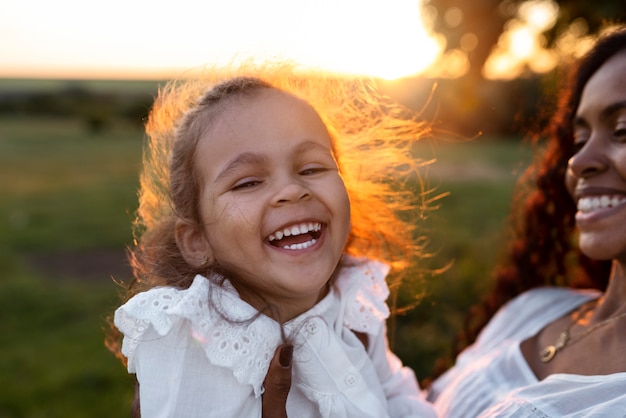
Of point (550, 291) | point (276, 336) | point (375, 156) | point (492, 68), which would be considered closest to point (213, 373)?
point (276, 336)

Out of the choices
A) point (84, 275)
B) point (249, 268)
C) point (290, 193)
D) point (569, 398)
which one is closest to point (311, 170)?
point (290, 193)

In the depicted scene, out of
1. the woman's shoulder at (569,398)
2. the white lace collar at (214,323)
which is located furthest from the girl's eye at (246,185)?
the woman's shoulder at (569,398)

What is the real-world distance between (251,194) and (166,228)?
0.48 meters

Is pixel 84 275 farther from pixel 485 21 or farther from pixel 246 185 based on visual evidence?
pixel 246 185

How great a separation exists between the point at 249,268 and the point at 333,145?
623 mm

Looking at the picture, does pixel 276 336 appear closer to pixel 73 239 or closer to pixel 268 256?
pixel 268 256

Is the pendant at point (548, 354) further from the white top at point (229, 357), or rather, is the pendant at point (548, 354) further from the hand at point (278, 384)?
the hand at point (278, 384)

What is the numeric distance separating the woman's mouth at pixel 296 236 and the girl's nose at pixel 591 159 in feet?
3.38

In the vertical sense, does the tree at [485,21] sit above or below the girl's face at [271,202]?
above

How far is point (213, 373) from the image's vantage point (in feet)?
5.95

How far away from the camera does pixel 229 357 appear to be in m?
1.78

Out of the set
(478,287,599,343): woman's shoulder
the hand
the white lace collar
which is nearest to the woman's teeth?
(478,287,599,343): woman's shoulder

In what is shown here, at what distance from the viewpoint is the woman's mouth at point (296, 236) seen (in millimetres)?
1928

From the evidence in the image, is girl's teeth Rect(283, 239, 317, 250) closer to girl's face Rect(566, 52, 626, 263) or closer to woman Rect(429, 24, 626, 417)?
woman Rect(429, 24, 626, 417)
